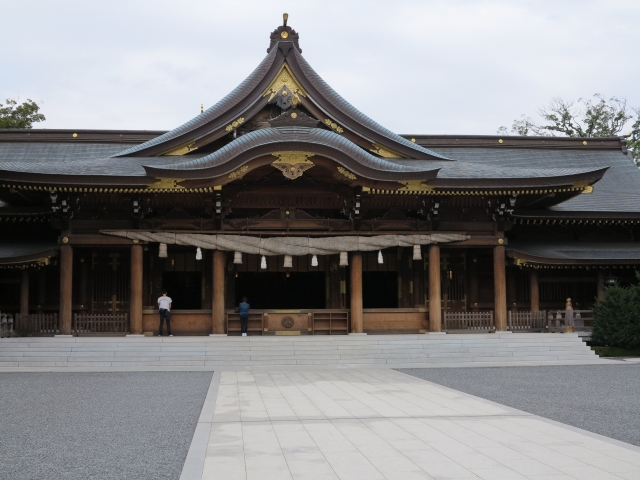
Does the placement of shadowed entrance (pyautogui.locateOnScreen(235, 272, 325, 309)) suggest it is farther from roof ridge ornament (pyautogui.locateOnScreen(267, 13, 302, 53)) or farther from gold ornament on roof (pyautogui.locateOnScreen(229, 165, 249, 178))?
roof ridge ornament (pyautogui.locateOnScreen(267, 13, 302, 53))

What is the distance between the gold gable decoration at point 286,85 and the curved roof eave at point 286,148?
8.63ft

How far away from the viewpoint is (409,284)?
23125 mm

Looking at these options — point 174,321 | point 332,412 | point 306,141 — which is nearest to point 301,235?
point 306,141

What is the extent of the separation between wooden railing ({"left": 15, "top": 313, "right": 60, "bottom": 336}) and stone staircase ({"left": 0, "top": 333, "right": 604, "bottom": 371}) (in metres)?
1.39

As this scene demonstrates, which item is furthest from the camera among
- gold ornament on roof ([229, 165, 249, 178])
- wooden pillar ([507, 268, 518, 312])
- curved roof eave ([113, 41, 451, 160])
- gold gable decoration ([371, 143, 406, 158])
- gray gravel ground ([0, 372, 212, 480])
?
wooden pillar ([507, 268, 518, 312])

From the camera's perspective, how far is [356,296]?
21031 mm

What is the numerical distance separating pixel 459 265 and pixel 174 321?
982 centimetres

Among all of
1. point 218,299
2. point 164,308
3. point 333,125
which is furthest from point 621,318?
point 164,308

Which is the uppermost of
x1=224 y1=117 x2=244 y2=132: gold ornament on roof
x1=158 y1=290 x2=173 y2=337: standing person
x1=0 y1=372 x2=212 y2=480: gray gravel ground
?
x1=224 y1=117 x2=244 y2=132: gold ornament on roof

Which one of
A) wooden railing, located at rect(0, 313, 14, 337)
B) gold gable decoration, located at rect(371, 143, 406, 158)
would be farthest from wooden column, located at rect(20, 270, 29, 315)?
gold gable decoration, located at rect(371, 143, 406, 158)

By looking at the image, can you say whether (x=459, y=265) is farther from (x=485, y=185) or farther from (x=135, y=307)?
(x=135, y=307)

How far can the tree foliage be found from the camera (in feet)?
68.3

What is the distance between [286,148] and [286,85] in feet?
13.2

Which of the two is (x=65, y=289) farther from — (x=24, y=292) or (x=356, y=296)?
(x=356, y=296)
